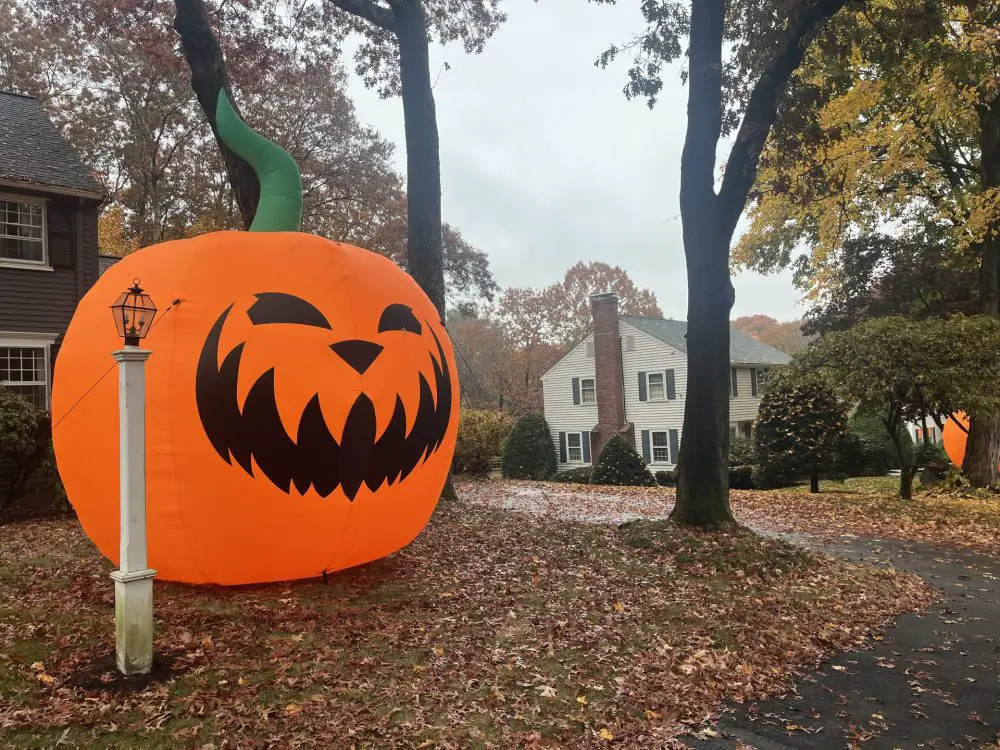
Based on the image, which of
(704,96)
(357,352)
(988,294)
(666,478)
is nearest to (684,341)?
(666,478)

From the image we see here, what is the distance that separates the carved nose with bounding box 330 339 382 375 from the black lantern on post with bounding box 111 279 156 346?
1386mm

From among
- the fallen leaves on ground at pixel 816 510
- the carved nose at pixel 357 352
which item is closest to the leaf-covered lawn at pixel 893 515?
the fallen leaves on ground at pixel 816 510

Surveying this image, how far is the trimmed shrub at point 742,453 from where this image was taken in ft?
83.7

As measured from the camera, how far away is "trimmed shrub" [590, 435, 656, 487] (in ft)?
74.1

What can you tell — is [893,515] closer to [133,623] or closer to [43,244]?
[133,623]

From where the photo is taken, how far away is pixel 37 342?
44.8ft

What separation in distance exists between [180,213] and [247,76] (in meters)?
14.6

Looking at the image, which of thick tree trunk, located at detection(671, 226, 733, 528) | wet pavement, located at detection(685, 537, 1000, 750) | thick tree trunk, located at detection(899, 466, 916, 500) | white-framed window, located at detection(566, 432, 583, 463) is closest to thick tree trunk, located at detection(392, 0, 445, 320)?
thick tree trunk, located at detection(671, 226, 733, 528)

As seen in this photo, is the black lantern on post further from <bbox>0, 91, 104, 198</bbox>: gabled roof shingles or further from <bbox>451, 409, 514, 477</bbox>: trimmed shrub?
<bbox>451, 409, 514, 477</bbox>: trimmed shrub

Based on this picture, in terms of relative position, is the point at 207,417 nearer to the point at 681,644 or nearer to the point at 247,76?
the point at 681,644

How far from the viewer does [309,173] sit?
89.1 feet

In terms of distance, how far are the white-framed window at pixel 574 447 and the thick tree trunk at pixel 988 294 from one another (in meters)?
20.0

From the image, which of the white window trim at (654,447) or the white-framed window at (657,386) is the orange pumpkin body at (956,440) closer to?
the white window trim at (654,447)

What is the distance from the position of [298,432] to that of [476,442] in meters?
18.4
